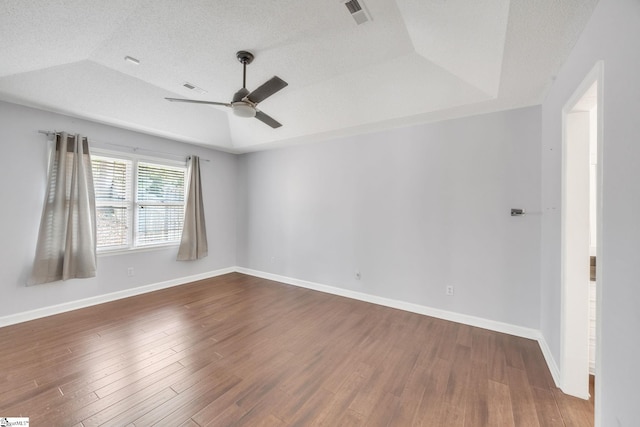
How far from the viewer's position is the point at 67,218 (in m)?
3.21

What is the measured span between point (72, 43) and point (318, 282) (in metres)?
4.09

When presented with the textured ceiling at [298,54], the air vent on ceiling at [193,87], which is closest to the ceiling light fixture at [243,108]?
the textured ceiling at [298,54]

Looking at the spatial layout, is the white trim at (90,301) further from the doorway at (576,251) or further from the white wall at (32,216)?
the doorway at (576,251)

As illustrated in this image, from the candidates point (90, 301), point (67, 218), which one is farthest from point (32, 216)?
point (90, 301)

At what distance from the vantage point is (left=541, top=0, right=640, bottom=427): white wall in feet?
3.24

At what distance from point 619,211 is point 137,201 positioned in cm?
530

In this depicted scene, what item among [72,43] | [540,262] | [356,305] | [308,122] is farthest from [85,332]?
[540,262]

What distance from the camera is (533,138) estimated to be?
2713mm

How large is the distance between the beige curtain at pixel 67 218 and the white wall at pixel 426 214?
2.83 meters

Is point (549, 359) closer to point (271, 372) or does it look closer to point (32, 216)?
point (271, 372)

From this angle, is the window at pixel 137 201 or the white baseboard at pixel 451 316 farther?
the window at pixel 137 201

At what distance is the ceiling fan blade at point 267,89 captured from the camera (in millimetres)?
2064

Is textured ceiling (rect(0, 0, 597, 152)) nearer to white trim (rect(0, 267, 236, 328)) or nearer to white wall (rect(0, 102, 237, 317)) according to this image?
white wall (rect(0, 102, 237, 317))

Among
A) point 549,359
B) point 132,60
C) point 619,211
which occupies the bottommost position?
point 549,359
